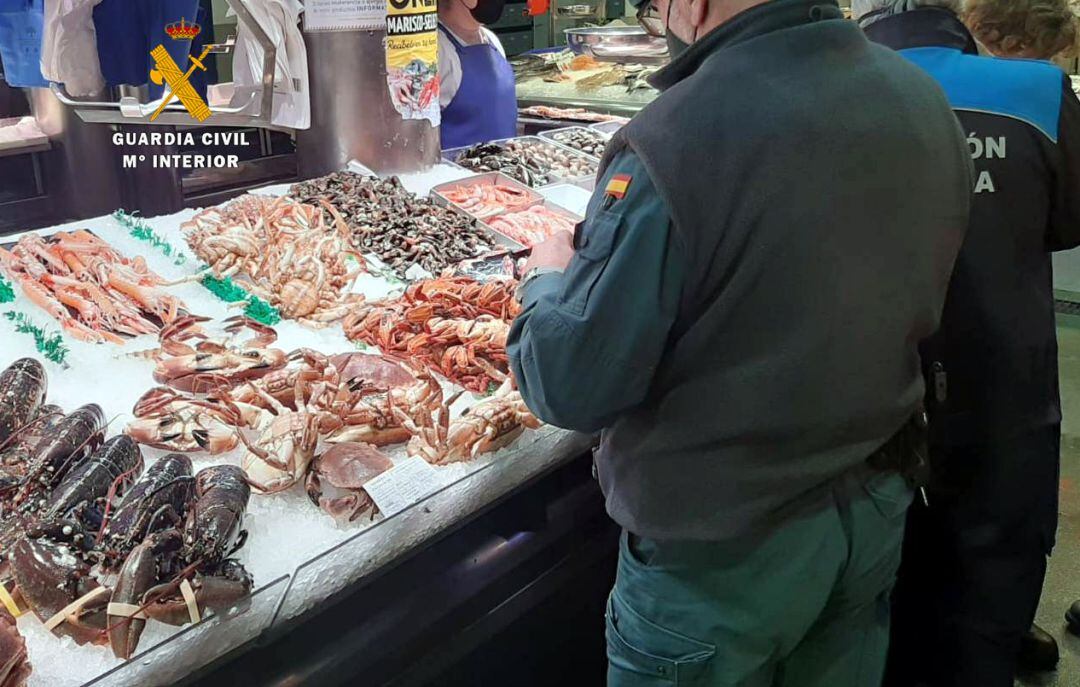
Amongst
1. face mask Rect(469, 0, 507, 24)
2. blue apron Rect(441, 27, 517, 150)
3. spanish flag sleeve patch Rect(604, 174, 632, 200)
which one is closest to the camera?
spanish flag sleeve patch Rect(604, 174, 632, 200)

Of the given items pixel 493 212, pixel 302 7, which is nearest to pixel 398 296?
pixel 493 212

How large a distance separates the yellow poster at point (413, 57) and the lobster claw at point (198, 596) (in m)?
2.17

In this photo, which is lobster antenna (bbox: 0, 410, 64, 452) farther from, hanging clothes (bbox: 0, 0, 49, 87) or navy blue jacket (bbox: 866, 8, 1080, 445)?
hanging clothes (bbox: 0, 0, 49, 87)

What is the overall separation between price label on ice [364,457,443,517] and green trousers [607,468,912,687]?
0.37 meters

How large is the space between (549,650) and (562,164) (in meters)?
2.10

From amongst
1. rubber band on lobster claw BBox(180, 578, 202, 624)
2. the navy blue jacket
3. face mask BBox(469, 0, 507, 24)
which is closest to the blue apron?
face mask BBox(469, 0, 507, 24)

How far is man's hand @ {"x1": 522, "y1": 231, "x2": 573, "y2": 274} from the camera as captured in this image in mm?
1553

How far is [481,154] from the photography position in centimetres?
368

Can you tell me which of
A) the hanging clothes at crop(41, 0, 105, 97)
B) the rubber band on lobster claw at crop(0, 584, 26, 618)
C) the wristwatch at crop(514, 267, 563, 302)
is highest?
the hanging clothes at crop(41, 0, 105, 97)

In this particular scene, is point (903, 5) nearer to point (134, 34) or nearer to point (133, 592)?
point (133, 592)

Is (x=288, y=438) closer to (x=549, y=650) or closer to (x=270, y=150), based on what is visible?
(x=549, y=650)

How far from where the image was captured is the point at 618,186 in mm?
1224

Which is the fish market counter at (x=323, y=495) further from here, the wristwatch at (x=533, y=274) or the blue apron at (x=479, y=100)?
the blue apron at (x=479, y=100)

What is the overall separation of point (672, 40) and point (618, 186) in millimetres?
349
